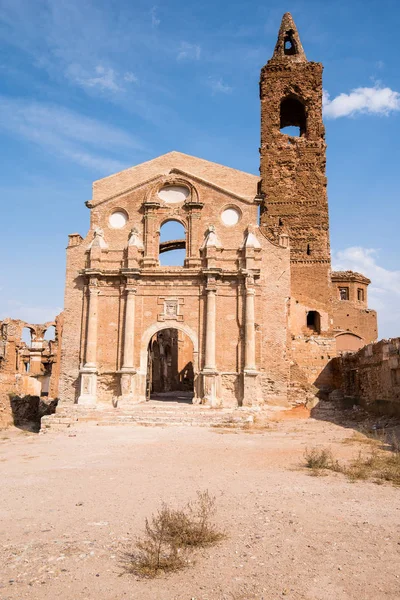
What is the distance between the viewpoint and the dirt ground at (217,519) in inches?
159

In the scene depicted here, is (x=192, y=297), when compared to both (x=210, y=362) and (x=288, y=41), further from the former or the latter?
(x=288, y=41)

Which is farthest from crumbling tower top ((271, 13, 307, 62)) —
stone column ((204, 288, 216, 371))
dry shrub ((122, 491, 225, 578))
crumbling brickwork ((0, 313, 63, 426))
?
dry shrub ((122, 491, 225, 578))

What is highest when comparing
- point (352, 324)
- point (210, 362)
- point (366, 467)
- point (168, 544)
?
point (352, 324)

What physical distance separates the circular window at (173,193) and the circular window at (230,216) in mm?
1690

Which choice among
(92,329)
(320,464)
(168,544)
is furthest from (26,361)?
(168,544)

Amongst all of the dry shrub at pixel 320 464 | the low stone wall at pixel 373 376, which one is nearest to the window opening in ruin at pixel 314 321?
the low stone wall at pixel 373 376

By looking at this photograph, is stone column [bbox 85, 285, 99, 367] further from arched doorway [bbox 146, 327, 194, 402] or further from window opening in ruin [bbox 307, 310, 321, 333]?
arched doorway [bbox 146, 327, 194, 402]

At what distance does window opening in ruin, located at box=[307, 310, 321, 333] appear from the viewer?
2258 centimetres

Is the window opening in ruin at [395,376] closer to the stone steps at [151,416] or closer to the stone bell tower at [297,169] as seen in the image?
the stone steps at [151,416]

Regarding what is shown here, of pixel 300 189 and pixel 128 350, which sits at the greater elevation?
pixel 300 189

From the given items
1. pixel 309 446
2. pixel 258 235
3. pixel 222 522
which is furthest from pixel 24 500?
pixel 258 235

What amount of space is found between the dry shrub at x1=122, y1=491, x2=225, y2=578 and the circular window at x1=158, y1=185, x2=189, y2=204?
1593 centimetres

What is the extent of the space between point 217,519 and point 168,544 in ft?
3.40

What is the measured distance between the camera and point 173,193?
20.3 meters
